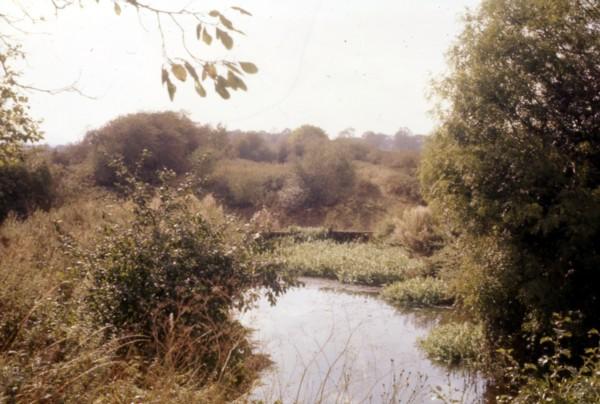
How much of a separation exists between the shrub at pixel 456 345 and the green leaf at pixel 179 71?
6822 millimetres

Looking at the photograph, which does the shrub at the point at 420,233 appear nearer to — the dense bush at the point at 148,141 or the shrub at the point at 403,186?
the shrub at the point at 403,186

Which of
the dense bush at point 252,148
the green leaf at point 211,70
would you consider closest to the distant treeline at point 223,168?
the dense bush at point 252,148

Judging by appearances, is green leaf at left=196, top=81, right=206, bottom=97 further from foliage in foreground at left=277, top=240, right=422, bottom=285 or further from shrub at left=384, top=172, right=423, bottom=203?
shrub at left=384, top=172, right=423, bottom=203

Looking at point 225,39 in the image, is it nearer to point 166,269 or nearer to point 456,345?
point 166,269

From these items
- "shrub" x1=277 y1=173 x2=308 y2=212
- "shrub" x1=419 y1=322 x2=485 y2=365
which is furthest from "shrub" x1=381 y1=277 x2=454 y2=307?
"shrub" x1=277 y1=173 x2=308 y2=212

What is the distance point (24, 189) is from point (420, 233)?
11471 millimetres

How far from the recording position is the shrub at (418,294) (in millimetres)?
11953

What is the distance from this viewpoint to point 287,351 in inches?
340

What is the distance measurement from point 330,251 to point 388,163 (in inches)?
671

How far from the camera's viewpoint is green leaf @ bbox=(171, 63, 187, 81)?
235cm

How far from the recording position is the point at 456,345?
865 cm

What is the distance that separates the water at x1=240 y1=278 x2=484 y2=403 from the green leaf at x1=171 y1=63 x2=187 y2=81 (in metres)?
4.02

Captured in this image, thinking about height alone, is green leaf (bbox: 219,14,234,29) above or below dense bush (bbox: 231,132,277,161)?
below

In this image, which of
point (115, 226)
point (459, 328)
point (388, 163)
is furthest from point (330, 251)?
point (388, 163)
